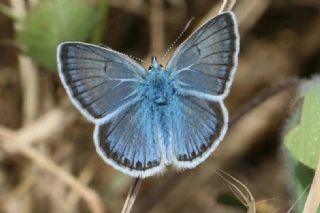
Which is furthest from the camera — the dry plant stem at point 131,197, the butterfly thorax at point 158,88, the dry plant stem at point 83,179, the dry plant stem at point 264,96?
the dry plant stem at point 83,179

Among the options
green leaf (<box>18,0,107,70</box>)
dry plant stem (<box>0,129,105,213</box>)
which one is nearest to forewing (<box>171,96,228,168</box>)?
dry plant stem (<box>0,129,105,213</box>)

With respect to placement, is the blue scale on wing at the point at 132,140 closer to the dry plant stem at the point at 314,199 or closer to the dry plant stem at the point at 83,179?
the dry plant stem at the point at 314,199

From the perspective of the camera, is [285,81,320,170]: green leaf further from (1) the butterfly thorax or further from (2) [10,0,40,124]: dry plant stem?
(2) [10,0,40,124]: dry plant stem

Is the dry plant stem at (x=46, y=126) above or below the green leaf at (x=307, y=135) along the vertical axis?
below

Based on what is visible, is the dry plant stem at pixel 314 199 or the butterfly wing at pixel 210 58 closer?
the dry plant stem at pixel 314 199

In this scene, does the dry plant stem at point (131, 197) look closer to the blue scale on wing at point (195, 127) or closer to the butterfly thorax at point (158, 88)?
the blue scale on wing at point (195, 127)

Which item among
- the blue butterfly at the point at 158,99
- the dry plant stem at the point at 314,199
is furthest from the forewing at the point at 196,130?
the dry plant stem at the point at 314,199

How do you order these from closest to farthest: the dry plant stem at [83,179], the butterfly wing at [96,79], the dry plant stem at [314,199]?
1. the dry plant stem at [314,199]
2. the butterfly wing at [96,79]
3. the dry plant stem at [83,179]

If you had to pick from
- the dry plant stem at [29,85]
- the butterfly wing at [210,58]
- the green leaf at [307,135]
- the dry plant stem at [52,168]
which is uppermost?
the butterfly wing at [210,58]
